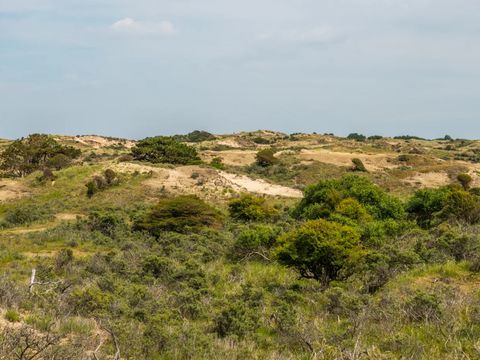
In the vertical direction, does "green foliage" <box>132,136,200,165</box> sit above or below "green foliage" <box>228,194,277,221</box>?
above

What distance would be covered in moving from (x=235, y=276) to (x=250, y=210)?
1341 cm

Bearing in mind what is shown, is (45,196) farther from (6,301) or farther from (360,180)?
(6,301)

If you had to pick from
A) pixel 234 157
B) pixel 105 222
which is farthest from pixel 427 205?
pixel 234 157

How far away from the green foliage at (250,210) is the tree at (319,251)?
41.3 ft

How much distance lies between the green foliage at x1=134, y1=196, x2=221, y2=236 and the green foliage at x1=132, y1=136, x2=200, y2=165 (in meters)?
19.8

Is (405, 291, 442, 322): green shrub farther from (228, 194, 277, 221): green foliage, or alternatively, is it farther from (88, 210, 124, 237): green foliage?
(228, 194, 277, 221): green foliage

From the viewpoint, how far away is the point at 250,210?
91.0 ft

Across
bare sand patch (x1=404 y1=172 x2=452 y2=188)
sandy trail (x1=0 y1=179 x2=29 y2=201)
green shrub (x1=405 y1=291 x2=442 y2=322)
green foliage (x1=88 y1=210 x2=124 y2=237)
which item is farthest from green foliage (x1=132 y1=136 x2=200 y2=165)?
green shrub (x1=405 y1=291 x2=442 y2=322)

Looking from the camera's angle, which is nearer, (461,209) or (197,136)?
(461,209)

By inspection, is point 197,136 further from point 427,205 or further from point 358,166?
point 427,205

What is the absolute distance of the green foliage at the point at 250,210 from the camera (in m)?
27.4

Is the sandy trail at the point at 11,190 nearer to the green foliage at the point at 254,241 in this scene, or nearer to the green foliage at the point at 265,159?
the green foliage at the point at 265,159

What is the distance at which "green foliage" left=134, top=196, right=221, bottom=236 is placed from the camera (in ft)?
77.6

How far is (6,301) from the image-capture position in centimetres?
902
